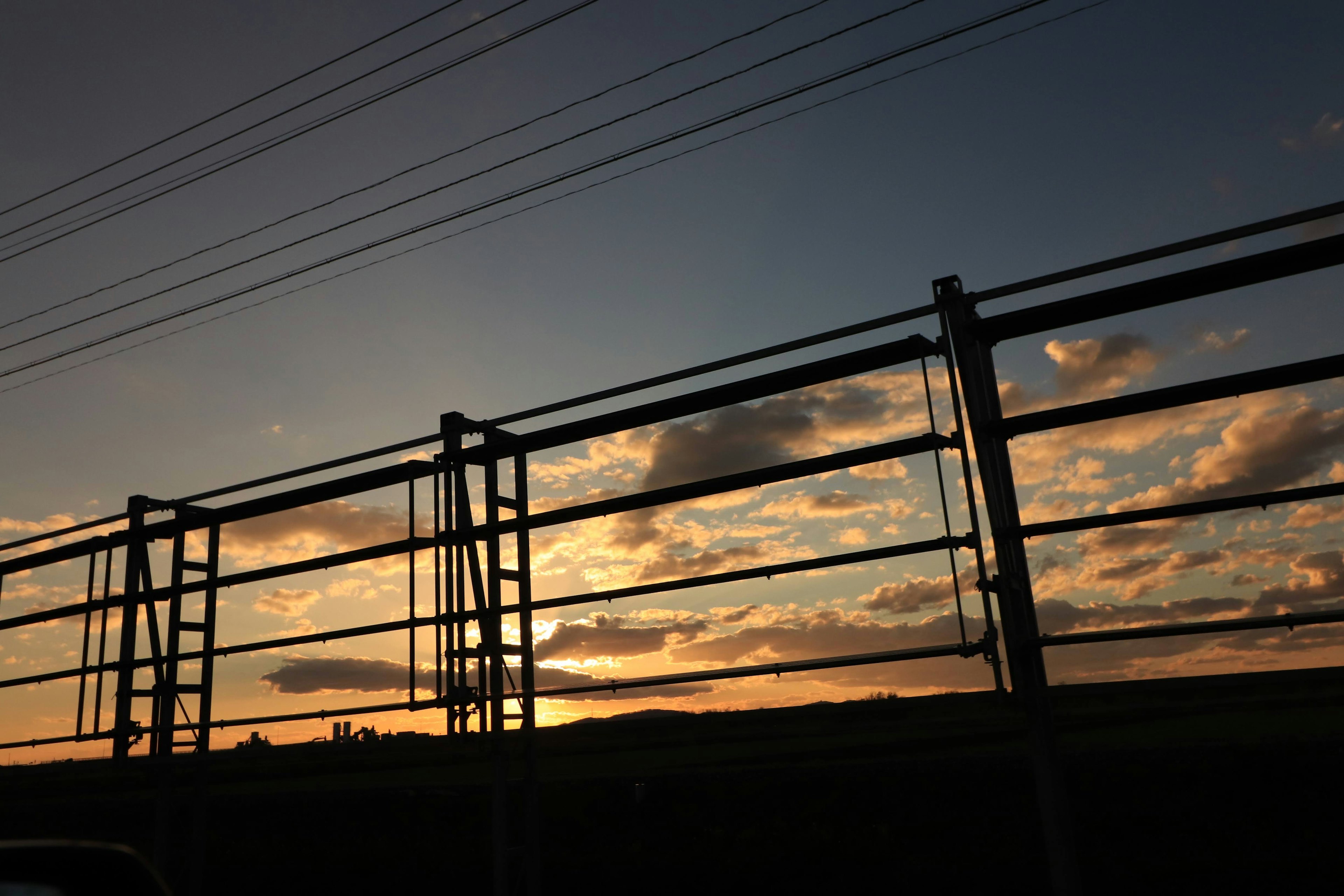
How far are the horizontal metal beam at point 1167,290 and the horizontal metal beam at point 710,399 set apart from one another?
0.62 m

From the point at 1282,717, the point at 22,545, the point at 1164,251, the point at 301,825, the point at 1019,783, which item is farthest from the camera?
the point at 301,825

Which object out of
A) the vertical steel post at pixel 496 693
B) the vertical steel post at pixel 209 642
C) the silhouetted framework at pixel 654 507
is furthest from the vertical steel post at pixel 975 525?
the vertical steel post at pixel 209 642

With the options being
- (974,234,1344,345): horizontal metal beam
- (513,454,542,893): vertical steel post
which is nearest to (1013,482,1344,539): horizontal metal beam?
(974,234,1344,345): horizontal metal beam

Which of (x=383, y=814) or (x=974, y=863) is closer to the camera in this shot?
(x=974, y=863)

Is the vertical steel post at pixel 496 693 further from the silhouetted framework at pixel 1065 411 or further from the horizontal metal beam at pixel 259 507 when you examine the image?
the silhouetted framework at pixel 1065 411

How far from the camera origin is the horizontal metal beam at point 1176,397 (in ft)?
18.1

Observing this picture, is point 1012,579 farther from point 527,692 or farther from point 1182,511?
point 527,692

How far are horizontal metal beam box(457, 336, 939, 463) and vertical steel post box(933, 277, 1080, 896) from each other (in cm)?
39

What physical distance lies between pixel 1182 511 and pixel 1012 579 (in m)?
1.08

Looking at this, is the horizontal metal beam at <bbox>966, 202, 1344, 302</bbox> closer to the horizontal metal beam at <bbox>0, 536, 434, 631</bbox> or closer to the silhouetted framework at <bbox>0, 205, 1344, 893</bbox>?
the silhouetted framework at <bbox>0, 205, 1344, 893</bbox>

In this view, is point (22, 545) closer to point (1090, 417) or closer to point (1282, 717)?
point (1090, 417)

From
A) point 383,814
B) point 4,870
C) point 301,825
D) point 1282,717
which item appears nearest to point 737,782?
point 383,814

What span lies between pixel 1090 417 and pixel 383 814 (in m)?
76.7

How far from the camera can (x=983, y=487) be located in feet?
19.8
